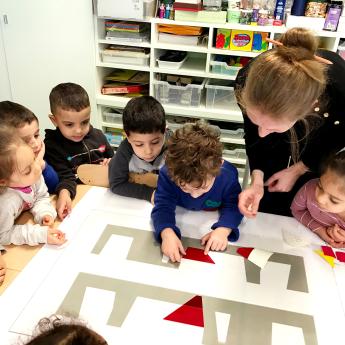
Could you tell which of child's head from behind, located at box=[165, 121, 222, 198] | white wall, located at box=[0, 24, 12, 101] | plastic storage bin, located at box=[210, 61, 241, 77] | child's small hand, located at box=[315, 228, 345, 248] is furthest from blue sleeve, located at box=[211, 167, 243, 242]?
white wall, located at box=[0, 24, 12, 101]

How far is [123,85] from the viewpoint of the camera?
217 cm

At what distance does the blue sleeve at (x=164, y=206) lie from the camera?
3.10ft

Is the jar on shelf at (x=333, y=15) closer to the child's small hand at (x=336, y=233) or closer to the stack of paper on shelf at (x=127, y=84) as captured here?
the stack of paper on shelf at (x=127, y=84)

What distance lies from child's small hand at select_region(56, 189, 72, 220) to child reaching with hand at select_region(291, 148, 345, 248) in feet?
2.17

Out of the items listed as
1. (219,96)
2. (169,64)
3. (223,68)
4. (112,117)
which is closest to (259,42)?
(223,68)

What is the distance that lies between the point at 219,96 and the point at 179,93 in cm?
23

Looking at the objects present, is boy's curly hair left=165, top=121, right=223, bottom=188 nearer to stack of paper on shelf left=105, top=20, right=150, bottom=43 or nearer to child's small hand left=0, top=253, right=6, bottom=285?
child's small hand left=0, top=253, right=6, bottom=285

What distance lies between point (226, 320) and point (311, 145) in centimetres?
60

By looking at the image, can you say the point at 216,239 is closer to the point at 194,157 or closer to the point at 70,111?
the point at 194,157

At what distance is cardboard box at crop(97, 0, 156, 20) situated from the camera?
1.81 meters

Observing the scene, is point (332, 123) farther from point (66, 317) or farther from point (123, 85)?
point (123, 85)

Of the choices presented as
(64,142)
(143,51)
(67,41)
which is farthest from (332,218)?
(67,41)

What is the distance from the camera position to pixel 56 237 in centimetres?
90

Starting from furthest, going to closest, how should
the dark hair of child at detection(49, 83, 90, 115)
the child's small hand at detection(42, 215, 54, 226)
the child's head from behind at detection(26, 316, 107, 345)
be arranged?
the dark hair of child at detection(49, 83, 90, 115) < the child's small hand at detection(42, 215, 54, 226) < the child's head from behind at detection(26, 316, 107, 345)
